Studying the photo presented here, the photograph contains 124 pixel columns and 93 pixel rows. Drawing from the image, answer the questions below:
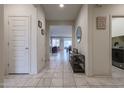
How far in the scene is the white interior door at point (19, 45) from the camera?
473cm

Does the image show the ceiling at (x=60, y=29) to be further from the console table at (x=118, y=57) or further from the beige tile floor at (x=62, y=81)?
the beige tile floor at (x=62, y=81)

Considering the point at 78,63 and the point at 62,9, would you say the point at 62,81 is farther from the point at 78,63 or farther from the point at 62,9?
the point at 62,9

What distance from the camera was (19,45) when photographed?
15.6 ft

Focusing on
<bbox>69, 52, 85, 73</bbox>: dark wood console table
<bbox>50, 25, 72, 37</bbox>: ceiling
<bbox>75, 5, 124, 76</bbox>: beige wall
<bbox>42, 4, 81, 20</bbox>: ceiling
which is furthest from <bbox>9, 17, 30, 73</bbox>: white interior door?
<bbox>50, 25, 72, 37</bbox>: ceiling

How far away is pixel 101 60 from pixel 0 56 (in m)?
2.95

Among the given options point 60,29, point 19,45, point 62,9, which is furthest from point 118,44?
point 60,29

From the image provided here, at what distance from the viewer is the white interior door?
15.5 feet

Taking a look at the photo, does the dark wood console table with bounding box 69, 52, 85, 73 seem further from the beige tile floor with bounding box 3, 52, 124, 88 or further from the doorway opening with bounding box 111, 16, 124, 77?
the doorway opening with bounding box 111, 16, 124, 77

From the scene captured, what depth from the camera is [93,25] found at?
4422 millimetres

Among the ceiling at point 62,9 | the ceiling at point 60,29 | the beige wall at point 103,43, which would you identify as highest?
the ceiling at point 62,9

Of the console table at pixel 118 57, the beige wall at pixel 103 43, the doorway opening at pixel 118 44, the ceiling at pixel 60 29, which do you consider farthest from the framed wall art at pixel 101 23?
the ceiling at pixel 60 29

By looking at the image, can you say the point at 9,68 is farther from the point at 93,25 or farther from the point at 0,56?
the point at 93,25

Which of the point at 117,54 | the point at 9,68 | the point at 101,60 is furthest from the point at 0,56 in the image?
the point at 117,54

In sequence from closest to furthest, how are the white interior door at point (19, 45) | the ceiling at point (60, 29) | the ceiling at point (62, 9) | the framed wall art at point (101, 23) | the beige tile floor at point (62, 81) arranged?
the beige tile floor at point (62, 81)
the framed wall art at point (101, 23)
the white interior door at point (19, 45)
the ceiling at point (62, 9)
the ceiling at point (60, 29)
